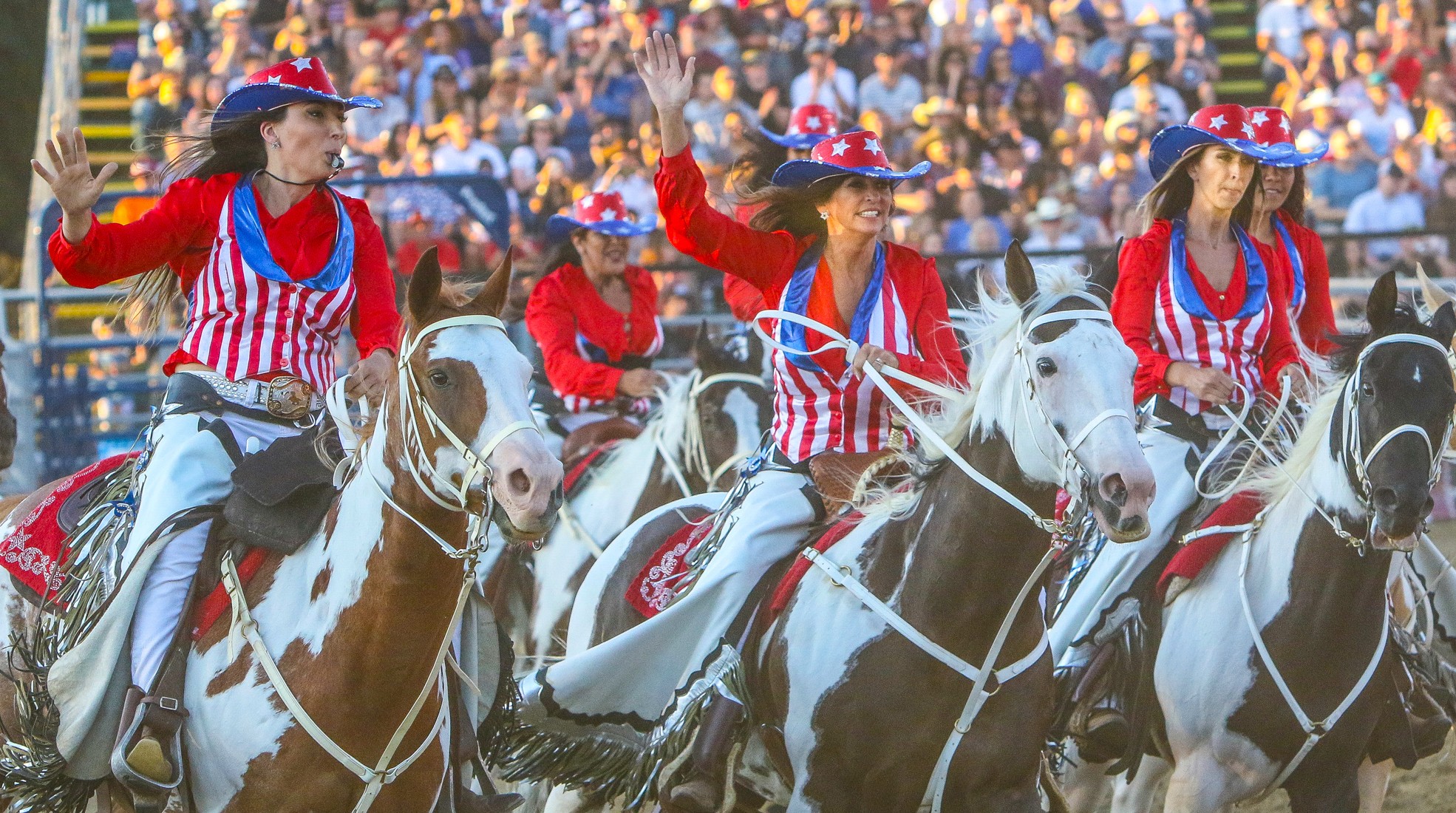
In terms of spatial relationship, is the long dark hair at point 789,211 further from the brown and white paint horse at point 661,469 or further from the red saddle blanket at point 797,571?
the brown and white paint horse at point 661,469

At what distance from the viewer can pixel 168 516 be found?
4.32m

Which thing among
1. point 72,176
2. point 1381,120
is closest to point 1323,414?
point 72,176

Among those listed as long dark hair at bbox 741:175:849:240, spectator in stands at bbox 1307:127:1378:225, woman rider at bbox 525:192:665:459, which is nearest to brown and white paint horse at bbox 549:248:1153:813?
long dark hair at bbox 741:175:849:240

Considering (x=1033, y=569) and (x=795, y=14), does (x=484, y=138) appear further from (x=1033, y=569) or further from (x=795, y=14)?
(x=1033, y=569)

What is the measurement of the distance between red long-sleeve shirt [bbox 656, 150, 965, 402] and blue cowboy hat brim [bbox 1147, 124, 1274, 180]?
117 centimetres

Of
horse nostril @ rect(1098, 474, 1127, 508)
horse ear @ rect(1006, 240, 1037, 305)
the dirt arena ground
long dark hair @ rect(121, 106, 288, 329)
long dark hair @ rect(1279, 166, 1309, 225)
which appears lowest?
the dirt arena ground

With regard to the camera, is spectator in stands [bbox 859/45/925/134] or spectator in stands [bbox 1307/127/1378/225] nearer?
spectator in stands [bbox 1307/127/1378/225]

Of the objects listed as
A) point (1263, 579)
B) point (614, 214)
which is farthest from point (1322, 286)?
point (614, 214)

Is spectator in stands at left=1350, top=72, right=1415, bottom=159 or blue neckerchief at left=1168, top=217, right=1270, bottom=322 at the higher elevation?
blue neckerchief at left=1168, top=217, right=1270, bottom=322

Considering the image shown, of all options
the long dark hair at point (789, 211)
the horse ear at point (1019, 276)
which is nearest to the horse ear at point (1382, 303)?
the horse ear at point (1019, 276)

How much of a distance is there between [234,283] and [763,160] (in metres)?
2.00

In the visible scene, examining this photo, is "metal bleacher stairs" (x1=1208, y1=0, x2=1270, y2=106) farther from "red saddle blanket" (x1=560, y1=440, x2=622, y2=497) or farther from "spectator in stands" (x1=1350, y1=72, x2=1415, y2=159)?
"red saddle blanket" (x1=560, y1=440, x2=622, y2=497)

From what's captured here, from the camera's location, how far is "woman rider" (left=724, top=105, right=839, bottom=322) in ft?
18.9

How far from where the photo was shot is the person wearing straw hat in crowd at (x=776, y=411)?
15.7 feet
